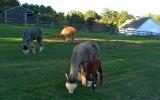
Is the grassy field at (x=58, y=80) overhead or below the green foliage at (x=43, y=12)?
below

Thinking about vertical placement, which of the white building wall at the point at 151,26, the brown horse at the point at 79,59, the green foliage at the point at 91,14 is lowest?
the white building wall at the point at 151,26

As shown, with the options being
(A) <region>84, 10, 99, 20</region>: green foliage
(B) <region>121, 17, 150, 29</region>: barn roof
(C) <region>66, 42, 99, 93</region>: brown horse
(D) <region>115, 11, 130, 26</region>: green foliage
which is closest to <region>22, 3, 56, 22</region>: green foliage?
(A) <region>84, 10, 99, 20</region>: green foliage

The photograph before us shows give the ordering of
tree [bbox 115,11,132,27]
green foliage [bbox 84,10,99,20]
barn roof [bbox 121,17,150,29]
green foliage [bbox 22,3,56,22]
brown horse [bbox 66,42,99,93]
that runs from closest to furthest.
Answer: brown horse [bbox 66,42,99,93], green foliage [bbox 22,3,56,22], barn roof [bbox 121,17,150,29], green foliage [bbox 84,10,99,20], tree [bbox 115,11,132,27]

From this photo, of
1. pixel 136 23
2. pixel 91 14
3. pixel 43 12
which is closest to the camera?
pixel 43 12

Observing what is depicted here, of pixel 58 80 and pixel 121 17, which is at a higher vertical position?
pixel 121 17

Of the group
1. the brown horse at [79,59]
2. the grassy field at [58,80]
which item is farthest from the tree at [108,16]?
the brown horse at [79,59]

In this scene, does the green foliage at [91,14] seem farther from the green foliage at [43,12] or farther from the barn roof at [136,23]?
the green foliage at [43,12]

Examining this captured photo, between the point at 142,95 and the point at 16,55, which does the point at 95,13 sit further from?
the point at 142,95

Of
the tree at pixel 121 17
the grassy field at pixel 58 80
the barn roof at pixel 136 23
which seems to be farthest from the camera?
the tree at pixel 121 17

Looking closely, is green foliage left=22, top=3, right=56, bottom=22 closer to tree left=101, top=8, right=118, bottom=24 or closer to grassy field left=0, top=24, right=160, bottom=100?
tree left=101, top=8, right=118, bottom=24

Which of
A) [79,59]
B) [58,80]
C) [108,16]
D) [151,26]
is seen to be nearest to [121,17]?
[108,16]

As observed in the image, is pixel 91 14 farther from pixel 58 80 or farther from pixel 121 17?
pixel 58 80

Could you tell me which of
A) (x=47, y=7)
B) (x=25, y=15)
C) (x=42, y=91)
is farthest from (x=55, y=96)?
(x=47, y=7)

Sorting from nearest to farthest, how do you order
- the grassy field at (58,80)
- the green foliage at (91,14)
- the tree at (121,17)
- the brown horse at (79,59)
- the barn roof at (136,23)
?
1. the brown horse at (79,59)
2. the grassy field at (58,80)
3. the barn roof at (136,23)
4. the green foliage at (91,14)
5. the tree at (121,17)
